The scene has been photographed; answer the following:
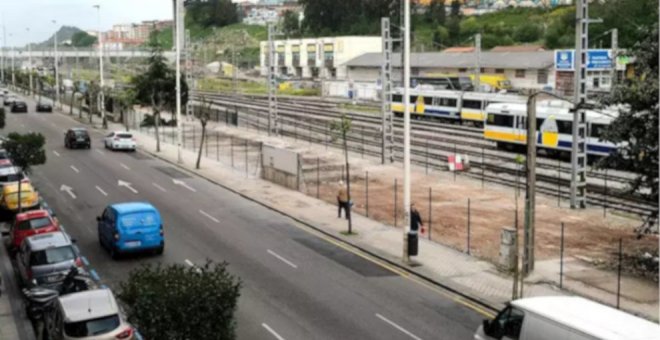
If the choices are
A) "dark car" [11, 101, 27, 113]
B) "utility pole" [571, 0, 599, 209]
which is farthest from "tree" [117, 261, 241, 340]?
"dark car" [11, 101, 27, 113]

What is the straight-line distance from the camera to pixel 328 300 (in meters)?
19.5

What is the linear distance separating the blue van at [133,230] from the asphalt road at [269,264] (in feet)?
1.35

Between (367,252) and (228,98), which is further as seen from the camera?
(228,98)

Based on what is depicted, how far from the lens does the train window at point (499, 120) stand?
50.3 metres

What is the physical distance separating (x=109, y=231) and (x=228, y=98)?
266ft

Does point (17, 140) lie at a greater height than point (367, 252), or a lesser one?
greater

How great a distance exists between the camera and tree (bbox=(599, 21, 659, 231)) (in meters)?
21.3

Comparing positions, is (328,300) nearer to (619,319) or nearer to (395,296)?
(395,296)

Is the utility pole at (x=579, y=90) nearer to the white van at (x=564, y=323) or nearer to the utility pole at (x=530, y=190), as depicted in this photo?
the utility pole at (x=530, y=190)

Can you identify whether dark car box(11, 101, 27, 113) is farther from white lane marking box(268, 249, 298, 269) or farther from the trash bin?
the trash bin

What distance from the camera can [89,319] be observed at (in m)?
14.6

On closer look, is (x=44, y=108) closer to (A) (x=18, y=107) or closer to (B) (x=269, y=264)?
(A) (x=18, y=107)

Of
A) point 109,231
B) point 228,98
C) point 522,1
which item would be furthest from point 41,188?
point 522,1

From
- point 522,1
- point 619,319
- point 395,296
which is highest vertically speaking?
point 522,1
